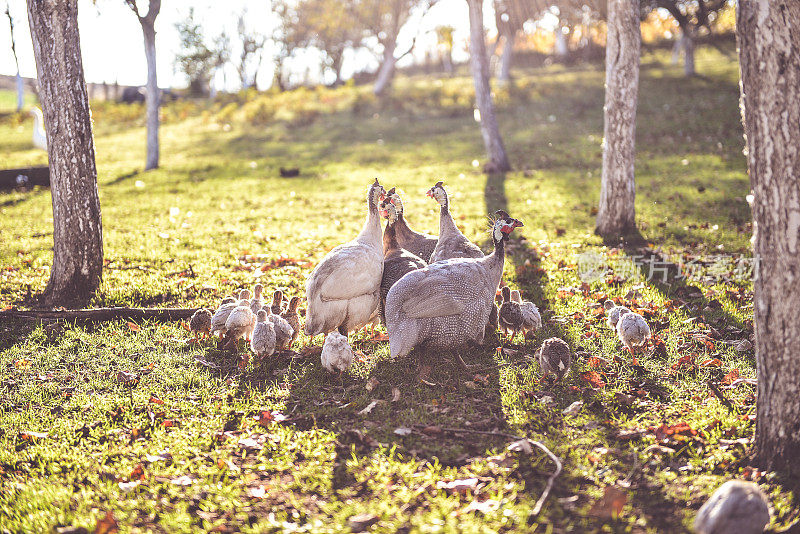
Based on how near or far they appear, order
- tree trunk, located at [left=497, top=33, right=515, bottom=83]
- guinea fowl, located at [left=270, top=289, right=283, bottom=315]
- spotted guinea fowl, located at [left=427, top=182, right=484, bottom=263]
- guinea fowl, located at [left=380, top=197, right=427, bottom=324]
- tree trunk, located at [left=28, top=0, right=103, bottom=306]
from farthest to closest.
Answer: tree trunk, located at [left=497, top=33, right=515, bottom=83], tree trunk, located at [left=28, top=0, right=103, bottom=306], spotted guinea fowl, located at [left=427, top=182, right=484, bottom=263], guinea fowl, located at [left=270, top=289, right=283, bottom=315], guinea fowl, located at [left=380, top=197, right=427, bottom=324]

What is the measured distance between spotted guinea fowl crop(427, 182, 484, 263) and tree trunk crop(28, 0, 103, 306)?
486 cm

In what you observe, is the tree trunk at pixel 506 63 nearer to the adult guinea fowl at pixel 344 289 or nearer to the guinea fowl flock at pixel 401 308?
the guinea fowl flock at pixel 401 308

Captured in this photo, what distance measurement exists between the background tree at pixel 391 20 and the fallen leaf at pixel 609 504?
32.5 meters

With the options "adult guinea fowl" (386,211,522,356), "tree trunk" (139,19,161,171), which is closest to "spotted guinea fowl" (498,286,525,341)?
"adult guinea fowl" (386,211,522,356)

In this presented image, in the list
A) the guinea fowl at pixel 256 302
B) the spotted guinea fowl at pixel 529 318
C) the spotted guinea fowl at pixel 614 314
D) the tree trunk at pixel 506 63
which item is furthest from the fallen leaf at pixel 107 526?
the tree trunk at pixel 506 63

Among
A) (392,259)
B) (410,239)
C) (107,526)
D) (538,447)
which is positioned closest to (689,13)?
(410,239)

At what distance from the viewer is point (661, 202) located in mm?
14117

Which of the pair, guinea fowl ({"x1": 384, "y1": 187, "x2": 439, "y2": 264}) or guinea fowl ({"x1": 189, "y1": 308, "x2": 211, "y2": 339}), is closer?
guinea fowl ({"x1": 189, "y1": 308, "x2": 211, "y2": 339})

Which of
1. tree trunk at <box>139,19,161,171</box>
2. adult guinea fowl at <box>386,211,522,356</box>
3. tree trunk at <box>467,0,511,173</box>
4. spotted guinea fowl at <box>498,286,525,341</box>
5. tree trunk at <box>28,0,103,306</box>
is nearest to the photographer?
adult guinea fowl at <box>386,211,522,356</box>

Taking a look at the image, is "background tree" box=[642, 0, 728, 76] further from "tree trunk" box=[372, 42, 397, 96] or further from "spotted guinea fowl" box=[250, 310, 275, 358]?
"spotted guinea fowl" box=[250, 310, 275, 358]

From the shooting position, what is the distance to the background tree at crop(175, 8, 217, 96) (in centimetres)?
2714

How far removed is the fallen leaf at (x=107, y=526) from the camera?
3898 mm

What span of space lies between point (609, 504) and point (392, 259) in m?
3.99

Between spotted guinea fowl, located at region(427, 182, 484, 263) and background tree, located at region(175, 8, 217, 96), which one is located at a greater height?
background tree, located at region(175, 8, 217, 96)
